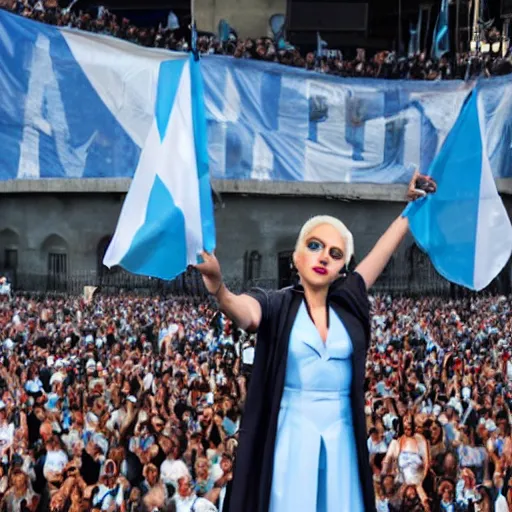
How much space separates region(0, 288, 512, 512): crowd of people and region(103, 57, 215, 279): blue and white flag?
209cm

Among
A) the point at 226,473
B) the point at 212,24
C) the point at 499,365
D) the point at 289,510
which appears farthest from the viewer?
the point at 212,24

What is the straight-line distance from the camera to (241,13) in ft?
78.3

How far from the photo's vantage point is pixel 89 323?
48.9 ft

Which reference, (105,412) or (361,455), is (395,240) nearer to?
(361,455)

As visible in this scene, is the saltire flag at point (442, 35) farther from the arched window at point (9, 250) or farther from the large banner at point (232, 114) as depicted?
the arched window at point (9, 250)

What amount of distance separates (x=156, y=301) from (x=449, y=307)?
3.68 metres

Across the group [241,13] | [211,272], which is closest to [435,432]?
[211,272]

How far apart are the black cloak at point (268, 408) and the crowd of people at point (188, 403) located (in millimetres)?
2986

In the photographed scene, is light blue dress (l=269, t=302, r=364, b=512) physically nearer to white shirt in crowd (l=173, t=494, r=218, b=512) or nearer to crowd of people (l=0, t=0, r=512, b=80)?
white shirt in crowd (l=173, t=494, r=218, b=512)

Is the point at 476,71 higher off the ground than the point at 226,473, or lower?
higher

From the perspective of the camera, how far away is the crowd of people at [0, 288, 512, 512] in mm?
9211

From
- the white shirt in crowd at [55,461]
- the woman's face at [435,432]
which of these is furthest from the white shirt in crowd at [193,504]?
the woman's face at [435,432]

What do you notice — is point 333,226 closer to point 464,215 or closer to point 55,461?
point 464,215

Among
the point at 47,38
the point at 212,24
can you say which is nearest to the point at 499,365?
the point at 47,38
